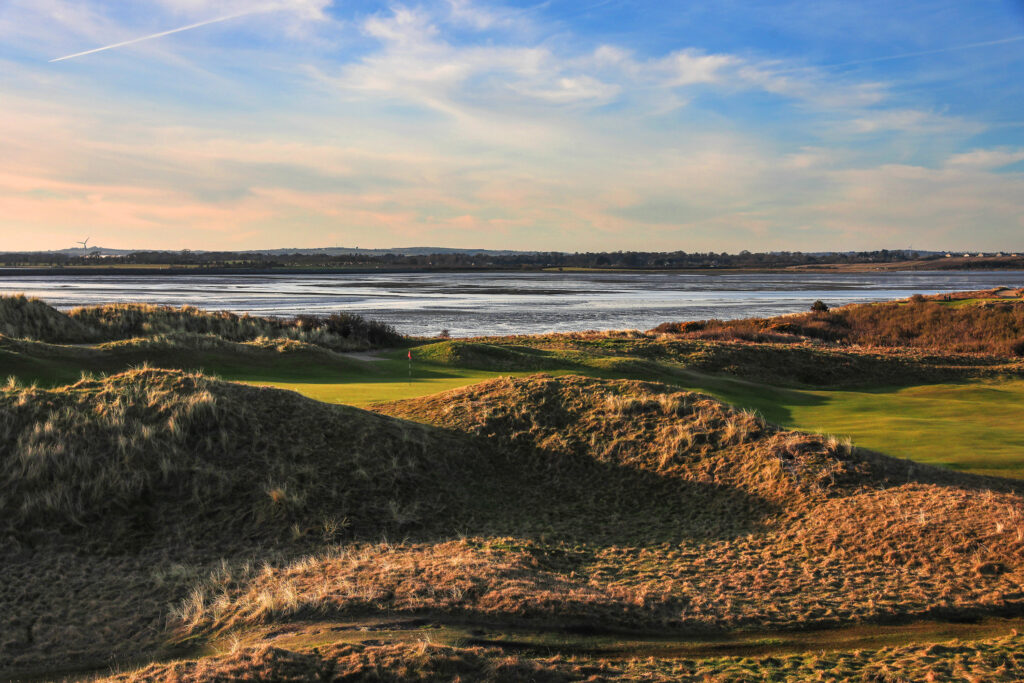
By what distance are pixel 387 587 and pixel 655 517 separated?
163 inches

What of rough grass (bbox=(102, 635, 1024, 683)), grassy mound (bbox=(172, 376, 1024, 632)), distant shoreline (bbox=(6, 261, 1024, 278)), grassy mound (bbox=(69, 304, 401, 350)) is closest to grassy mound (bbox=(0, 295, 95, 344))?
grassy mound (bbox=(69, 304, 401, 350))

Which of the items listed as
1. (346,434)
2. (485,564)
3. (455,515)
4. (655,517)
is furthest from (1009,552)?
(346,434)

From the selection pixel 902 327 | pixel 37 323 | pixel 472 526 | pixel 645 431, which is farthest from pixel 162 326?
pixel 902 327

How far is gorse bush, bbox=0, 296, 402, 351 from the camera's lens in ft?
96.2

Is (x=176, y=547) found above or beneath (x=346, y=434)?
beneath

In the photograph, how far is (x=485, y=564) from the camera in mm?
7598

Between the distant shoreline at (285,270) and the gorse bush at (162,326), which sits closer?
the gorse bush at (162,326)

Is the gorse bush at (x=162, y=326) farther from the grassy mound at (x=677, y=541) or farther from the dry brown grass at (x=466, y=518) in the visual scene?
the grassy mound at (x=677, y=541)

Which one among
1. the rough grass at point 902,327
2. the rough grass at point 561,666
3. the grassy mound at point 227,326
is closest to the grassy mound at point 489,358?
the grassy mound at point 227,326

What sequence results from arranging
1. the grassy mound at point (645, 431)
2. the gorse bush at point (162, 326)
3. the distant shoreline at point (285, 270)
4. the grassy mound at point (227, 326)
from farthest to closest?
the distant shoreline at point (285, 270)
the grassy mound at point (227, 326)
the gorse bush at point (162, 326)
the grassy mound at point (645, 431)

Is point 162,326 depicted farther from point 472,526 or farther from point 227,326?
point 472,526

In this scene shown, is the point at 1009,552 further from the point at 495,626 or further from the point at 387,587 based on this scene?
the point at 387,587

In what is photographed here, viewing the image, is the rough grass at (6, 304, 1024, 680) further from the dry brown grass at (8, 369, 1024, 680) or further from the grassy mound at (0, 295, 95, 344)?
the grassy mound at (0, 295, 95, 344)

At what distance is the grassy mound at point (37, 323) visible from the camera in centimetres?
2852
